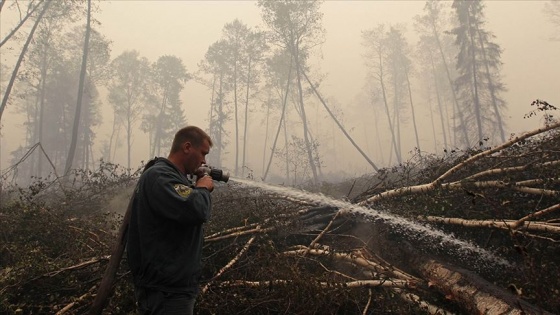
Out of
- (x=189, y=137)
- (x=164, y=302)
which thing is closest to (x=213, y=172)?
(x=189, y=137)

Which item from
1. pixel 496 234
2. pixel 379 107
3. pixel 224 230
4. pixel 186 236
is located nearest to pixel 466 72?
pixel 496 234

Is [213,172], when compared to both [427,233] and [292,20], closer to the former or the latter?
[427,233]

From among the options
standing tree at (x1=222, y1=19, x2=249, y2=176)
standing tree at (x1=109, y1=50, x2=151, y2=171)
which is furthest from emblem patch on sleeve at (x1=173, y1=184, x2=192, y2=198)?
standing tree at (x1=109, y1=50, x2=151, y2=171)

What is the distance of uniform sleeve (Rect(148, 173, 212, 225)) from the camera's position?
2113 mm

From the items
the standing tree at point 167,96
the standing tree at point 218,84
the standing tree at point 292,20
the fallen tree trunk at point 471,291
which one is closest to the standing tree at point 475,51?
the standing tree at point 292,20

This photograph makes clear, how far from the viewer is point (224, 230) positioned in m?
4.98

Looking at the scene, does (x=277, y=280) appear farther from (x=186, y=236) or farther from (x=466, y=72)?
(x=466, y=72)

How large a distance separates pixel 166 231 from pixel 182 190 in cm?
32

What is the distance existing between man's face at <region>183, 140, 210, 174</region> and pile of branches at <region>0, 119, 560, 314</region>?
5.58ft

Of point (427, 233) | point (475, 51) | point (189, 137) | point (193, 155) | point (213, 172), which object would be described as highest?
point (475, 51)

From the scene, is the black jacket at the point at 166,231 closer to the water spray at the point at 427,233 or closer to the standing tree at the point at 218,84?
the water spray at the point at 427,233

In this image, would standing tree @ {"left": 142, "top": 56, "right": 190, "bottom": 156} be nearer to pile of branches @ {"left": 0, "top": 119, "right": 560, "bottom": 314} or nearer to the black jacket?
pile of branches @ {"left": 0, "top": 119, "right": 560, "bottom": 314}

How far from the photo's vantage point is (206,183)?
2395mm

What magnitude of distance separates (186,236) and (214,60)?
26.9 metres
